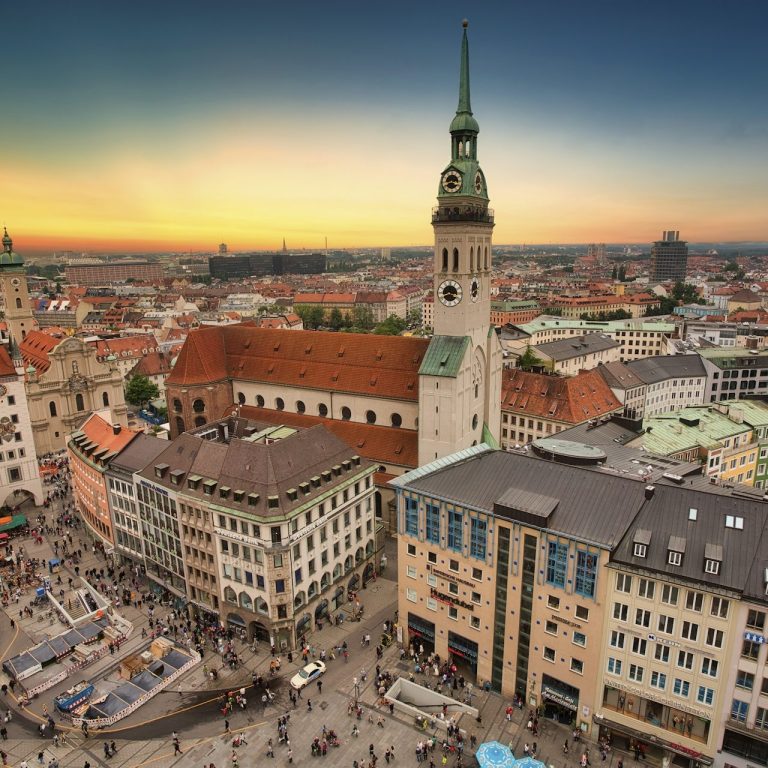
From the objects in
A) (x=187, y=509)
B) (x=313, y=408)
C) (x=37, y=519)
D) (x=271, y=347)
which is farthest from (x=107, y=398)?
(x=187, y=509)

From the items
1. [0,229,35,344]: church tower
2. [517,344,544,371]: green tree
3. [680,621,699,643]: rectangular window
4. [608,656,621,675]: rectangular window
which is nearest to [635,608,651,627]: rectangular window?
[680,621,699,643]: rectangular window

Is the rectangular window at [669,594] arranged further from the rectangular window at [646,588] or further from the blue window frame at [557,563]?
the blue window frame at [557,563]

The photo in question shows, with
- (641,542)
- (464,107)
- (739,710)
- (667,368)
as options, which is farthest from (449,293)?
(667,368)

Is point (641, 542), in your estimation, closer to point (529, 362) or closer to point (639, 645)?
point (639, 645)

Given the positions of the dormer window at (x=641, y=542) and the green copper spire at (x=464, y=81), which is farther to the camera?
the green copper spire at (x=464, y=81)

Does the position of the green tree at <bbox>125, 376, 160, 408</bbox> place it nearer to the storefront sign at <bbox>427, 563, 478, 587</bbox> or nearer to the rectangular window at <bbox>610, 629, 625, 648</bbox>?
the storefront sign at <bbox>427, 563, 478, 587</bbox>

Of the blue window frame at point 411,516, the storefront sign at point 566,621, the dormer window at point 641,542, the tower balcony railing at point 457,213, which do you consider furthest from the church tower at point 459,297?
the dormer window at point 641,542
